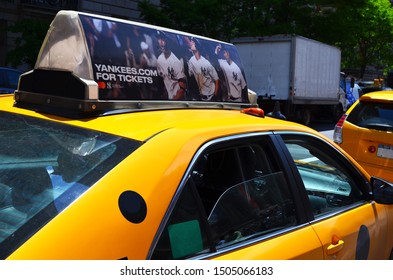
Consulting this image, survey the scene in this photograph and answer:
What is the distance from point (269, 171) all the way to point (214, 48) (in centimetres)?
124

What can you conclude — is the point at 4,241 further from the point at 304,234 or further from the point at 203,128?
the point at 304,234

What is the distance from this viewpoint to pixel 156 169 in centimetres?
177

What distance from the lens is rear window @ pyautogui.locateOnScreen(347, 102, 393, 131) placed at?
6322 millimetres

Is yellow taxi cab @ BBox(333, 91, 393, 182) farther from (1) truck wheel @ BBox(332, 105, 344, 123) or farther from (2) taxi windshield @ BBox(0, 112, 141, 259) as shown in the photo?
(1) truck wheel @ BBox(332, 105, 344, 123)

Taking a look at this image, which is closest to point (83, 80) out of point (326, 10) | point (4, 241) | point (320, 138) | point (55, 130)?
point (55, 130)

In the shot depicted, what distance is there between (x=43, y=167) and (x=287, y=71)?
50.5ft

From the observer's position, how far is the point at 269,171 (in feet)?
7.89

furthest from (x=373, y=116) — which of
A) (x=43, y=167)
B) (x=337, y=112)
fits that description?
(x=337, y=112)

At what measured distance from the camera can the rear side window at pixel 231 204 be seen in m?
1.82

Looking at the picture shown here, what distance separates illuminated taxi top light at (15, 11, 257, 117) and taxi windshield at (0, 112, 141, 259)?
0.20 metres

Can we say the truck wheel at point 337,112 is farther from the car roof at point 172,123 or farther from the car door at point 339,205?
the car roof at point 172,123

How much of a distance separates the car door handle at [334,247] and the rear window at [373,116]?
4.26 m

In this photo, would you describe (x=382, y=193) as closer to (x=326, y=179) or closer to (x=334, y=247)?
(x=326, y=179)

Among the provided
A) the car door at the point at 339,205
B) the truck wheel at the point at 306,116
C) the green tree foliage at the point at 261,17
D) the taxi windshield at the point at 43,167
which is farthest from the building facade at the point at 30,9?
the taxi windshield at the point at 43,167
